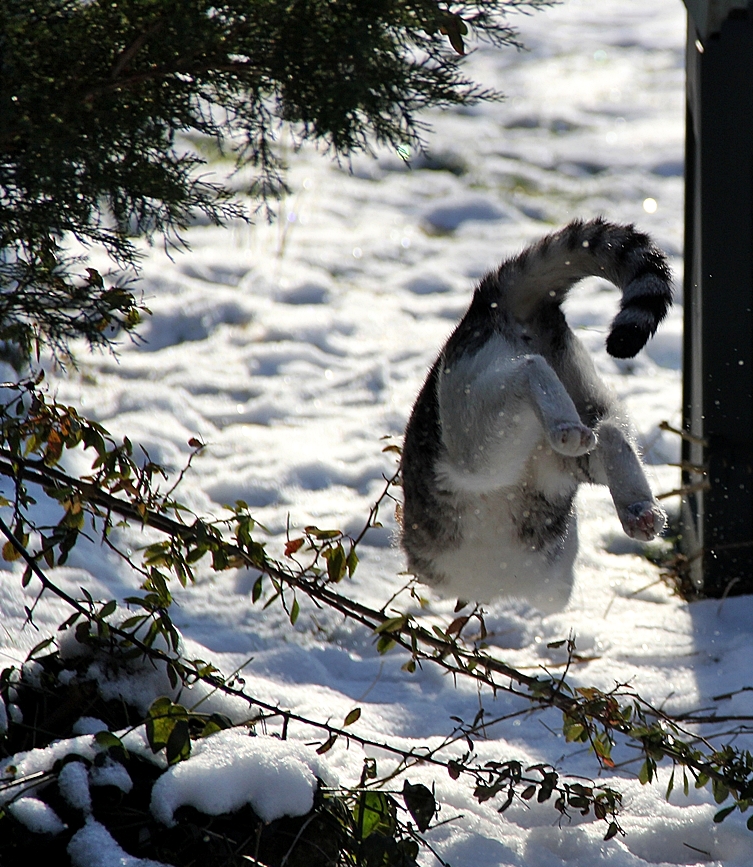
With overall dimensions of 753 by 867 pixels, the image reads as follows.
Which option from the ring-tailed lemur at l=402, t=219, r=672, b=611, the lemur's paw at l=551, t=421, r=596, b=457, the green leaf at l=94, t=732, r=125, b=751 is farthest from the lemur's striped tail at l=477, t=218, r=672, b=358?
the green leaf at l=94, t=732, r=125, b=751

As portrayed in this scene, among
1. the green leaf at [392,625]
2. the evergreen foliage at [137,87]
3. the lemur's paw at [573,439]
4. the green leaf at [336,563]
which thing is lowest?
the green leaf at [392,625]

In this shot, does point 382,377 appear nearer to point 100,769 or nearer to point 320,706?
point 320,706

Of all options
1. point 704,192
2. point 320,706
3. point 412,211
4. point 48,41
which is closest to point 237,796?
point 320,706

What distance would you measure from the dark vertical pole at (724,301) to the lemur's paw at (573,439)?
6.02ft

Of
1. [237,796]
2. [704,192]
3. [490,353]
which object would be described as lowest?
[237,796]

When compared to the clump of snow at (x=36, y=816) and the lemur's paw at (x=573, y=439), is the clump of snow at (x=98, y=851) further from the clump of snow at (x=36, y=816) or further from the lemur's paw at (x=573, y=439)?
the lemur's paw at (x=573, y=439)

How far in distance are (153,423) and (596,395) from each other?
2.66 meters

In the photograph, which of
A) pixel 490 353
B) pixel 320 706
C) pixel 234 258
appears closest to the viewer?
pixel 490 353

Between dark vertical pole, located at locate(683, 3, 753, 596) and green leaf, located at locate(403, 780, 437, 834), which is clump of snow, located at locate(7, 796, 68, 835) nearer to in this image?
green leaf, located at locate(403, 780, 437, 834)

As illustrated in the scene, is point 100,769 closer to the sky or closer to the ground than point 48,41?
closer to the ground

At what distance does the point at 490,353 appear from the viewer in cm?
266

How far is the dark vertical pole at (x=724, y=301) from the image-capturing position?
3803mm

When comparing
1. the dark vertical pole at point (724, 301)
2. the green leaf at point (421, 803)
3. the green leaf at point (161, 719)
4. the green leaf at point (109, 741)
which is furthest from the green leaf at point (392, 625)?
the dark vertical pole at point (724, 301)

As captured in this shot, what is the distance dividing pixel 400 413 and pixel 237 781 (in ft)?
10.6
